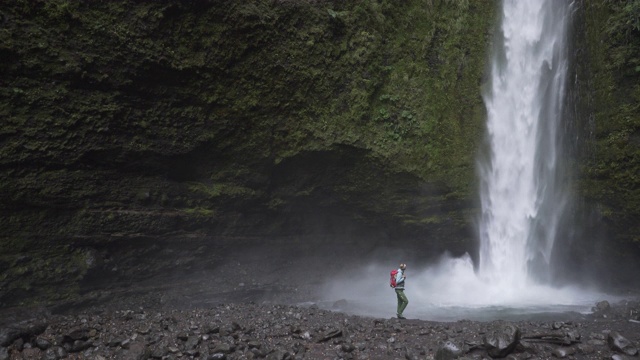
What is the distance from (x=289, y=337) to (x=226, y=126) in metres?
4.52

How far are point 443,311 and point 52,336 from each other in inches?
287

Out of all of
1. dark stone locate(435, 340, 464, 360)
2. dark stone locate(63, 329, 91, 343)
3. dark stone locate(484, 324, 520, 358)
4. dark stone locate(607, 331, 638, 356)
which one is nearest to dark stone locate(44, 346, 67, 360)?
dark stone locate(63, 329, 91, 343)

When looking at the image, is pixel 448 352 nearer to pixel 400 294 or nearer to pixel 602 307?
pixel 400 294

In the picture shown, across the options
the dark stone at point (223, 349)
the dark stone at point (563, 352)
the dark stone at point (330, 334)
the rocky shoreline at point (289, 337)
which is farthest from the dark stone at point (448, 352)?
the dark stone at point (223, 349)

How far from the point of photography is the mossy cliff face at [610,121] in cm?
967

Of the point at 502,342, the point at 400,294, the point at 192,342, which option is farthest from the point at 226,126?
the point at 502,342

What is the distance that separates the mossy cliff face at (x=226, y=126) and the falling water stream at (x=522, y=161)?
659 millimetres

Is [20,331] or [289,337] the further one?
[289,337]

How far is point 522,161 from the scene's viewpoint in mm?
11547

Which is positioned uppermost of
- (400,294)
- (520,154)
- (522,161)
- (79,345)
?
(520,154)

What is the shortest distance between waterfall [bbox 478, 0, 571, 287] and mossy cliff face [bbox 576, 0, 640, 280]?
88cm

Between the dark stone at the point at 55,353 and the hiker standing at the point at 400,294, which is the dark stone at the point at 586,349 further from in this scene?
the dark stone at the point at 55,353

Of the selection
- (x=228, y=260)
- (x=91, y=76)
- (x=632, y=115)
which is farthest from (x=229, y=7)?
(x=632, y=115)

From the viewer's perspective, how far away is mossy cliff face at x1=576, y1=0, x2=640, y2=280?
967cm
